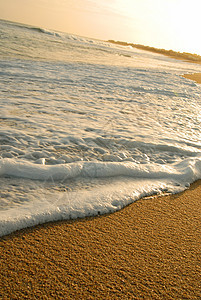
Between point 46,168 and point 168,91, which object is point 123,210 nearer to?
point 46,168

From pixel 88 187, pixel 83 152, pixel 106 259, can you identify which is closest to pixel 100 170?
pixel 88 187

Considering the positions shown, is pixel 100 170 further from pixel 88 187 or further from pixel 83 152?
pixel 83 152

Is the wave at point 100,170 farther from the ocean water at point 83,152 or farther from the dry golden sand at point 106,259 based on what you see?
the dry golden sand at point 106,259

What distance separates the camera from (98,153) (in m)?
2.30

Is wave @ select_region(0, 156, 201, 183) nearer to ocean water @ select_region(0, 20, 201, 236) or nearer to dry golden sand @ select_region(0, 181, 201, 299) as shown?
ocean water @ select_region(0, 20, 201, 236)

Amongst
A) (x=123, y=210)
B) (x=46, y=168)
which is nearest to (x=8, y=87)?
(x=46, y=168)

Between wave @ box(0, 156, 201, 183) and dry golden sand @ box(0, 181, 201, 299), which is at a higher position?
wave @ box(0, 156, 201, 183)

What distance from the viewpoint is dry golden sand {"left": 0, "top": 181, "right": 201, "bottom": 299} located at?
1007mm

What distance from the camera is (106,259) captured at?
3.83ft

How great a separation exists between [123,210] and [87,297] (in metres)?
0.67

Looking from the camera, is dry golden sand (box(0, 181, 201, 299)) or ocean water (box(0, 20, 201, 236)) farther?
ocean water (box(0, 20, 201, 236))

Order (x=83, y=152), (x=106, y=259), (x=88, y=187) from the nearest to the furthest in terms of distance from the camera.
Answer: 1. (x=106, y=259)
2. (x=88, y=187)
3. (x=83, y=152)

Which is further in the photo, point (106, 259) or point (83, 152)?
point (83, 152)

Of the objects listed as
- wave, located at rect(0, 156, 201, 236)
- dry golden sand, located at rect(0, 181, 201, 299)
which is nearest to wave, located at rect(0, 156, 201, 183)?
wave, located at rect(0, 156, 201, 236)
